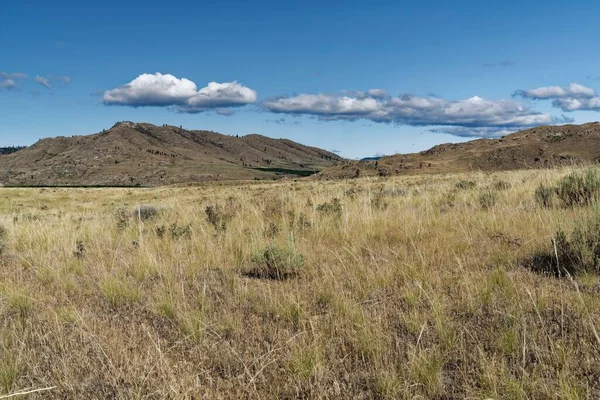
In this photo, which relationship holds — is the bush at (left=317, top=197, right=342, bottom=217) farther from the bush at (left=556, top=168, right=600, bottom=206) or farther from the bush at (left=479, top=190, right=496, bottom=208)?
the bush at (left=556, top=168, right=600, bottom=206)

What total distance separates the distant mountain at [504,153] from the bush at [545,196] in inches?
1622

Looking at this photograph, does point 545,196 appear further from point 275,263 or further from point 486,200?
point 275,263

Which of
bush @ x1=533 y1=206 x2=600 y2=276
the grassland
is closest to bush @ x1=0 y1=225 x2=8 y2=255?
the grassland

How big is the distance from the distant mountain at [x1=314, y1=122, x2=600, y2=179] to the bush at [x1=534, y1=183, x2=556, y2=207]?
135ft

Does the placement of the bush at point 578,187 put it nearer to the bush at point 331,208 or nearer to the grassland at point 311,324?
the grassland at point 311,324

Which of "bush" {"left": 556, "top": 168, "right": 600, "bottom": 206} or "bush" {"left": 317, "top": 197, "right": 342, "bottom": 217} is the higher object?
"bush" {"left": 556, "top": 168, "right": 600, "bottom": 206}

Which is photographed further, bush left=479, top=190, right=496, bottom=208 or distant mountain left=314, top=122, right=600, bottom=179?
distant mountain left=314, top=122, right=600, bottom=179

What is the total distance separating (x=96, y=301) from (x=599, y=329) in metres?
3.91

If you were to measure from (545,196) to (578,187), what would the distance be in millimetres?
566

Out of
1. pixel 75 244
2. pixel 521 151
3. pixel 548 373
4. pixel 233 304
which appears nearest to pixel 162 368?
pixel 233 304

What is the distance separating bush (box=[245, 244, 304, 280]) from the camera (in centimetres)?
427

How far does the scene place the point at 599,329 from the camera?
2453 millimetres

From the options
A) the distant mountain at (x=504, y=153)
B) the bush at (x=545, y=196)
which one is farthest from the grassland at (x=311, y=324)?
the distant mountain at (x=504, y=153)

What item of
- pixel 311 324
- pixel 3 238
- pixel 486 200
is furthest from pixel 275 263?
pixel 486 200
